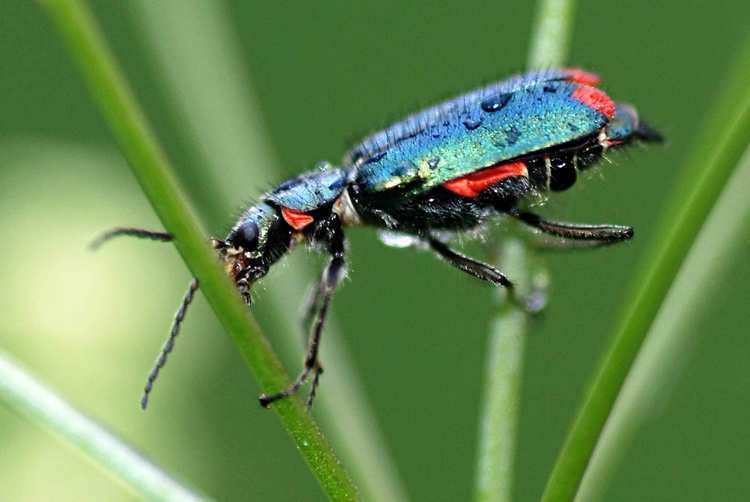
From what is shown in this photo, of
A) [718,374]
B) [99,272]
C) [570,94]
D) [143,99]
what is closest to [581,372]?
[718,374]

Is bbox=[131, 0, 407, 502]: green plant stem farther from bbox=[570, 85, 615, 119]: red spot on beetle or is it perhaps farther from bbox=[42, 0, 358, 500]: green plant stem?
bbox=[42, 0, 358, 500]: green plant stem

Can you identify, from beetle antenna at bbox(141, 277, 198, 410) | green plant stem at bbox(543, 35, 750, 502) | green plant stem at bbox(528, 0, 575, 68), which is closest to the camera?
green plant stem at bbox(543, 35, 750, 502)

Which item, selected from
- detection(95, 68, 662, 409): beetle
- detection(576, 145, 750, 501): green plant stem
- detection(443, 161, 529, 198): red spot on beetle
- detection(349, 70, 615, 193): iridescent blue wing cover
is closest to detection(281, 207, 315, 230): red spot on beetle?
detection(95, 68, 662, 409): beetle

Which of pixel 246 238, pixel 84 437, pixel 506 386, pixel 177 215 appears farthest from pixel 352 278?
pixel 177 215

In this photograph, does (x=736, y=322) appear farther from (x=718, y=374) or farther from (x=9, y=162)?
(x=9, y=162)

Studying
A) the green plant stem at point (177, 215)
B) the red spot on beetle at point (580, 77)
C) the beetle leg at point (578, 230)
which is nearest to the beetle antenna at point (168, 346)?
the green plant stem at point (177, 215)

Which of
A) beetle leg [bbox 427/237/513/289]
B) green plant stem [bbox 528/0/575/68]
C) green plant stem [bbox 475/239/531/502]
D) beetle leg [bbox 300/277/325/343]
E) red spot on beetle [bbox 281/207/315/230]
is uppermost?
green plant stem [bbox 528/0/575/68]

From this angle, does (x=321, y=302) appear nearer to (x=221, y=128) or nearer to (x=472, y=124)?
(x=221, y=128)
